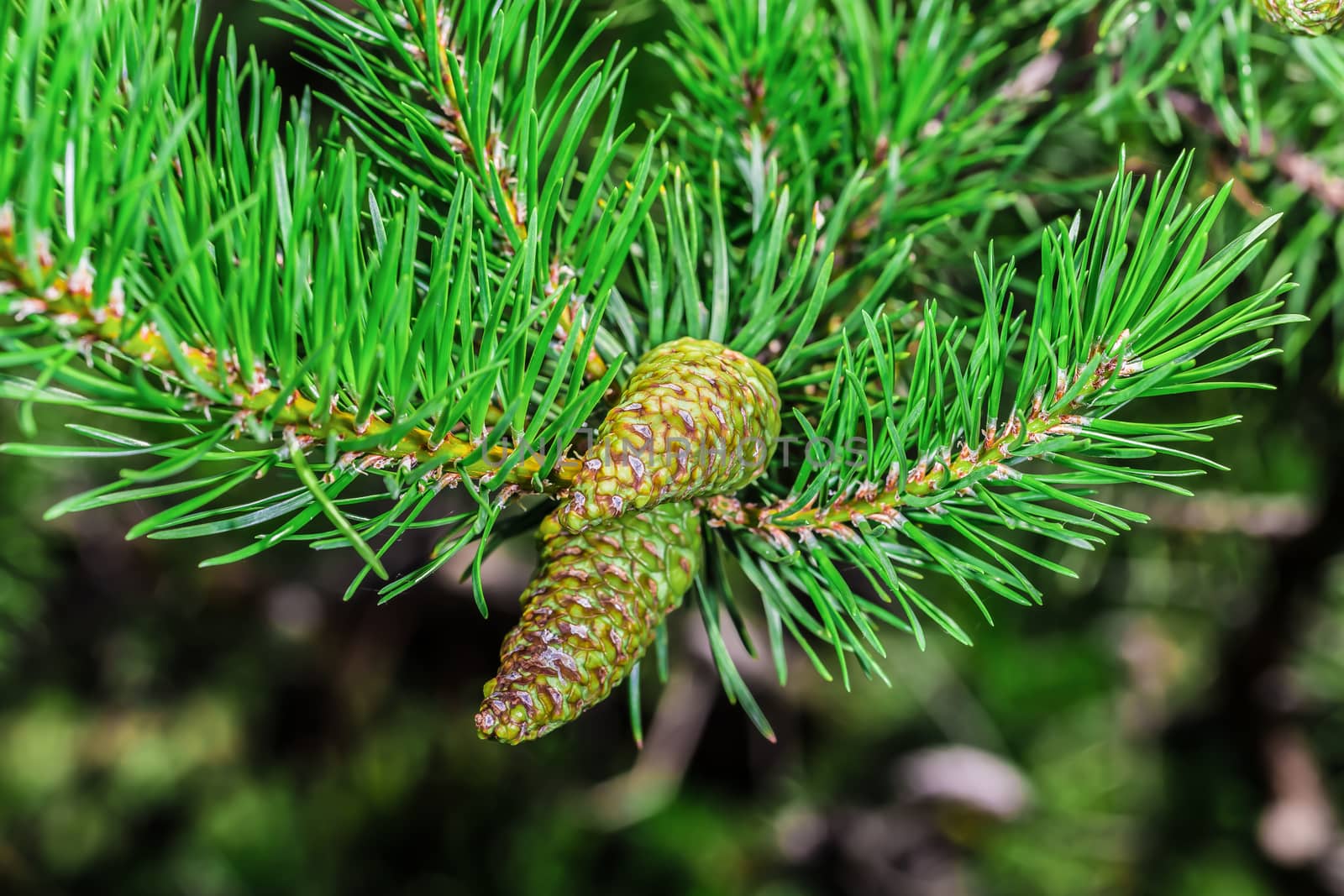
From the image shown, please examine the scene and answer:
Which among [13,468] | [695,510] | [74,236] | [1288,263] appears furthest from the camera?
[13,468]

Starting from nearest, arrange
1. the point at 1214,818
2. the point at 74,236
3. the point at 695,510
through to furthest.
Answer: the point at 74,236
the point at 695,510
the point at 1214,818

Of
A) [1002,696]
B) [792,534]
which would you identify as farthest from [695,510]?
[1002,696]

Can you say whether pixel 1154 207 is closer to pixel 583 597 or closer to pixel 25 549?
pixel 583 597

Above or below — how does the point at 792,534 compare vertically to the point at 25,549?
above

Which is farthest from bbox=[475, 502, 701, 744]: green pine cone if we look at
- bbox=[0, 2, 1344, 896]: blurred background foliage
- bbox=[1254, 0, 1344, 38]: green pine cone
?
bbox=[0, 2, 1344, 896]: blurred background foliage

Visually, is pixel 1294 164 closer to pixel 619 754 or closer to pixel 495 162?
pixel 495 162

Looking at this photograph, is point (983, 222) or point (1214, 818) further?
point (1214, 818)

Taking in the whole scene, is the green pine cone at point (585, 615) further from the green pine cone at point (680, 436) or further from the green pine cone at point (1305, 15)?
the green pine cone at point (1305, 15)
